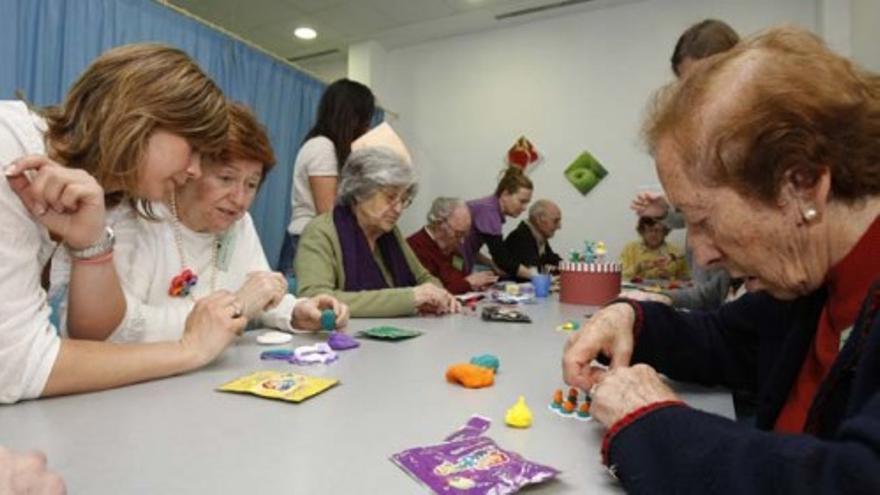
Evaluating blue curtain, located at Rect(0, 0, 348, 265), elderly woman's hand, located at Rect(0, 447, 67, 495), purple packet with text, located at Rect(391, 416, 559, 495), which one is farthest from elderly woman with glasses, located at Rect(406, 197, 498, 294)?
elderly woman's hand, located at Rect(0, 447, 67, 495)

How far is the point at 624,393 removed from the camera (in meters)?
0.60

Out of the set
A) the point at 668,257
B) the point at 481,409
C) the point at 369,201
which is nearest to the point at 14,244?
the point at 481,409

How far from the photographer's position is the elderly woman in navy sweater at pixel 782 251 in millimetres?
455

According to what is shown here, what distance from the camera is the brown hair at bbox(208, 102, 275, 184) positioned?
4.12 feet

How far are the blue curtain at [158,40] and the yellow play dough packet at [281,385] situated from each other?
6.81ft

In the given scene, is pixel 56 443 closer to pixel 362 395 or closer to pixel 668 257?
pixel 362 395

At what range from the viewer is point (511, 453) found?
583 mm

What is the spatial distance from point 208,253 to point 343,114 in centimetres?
130

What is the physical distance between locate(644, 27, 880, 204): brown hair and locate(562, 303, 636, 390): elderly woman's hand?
12.2 inches

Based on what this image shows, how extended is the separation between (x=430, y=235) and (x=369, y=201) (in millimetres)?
987

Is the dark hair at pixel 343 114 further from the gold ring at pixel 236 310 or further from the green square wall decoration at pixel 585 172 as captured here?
the green square wall decoration at pixel 585 172

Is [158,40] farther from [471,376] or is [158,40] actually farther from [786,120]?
[786,120]

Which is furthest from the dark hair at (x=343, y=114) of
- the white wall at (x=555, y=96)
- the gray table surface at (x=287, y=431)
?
the white wall at (x=555, y=96)

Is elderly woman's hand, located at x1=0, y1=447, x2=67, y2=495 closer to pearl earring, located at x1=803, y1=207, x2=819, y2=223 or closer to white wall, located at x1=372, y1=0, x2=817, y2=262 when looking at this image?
pearl earring, located at x1=803, y1=207, x2=819, y2=223
